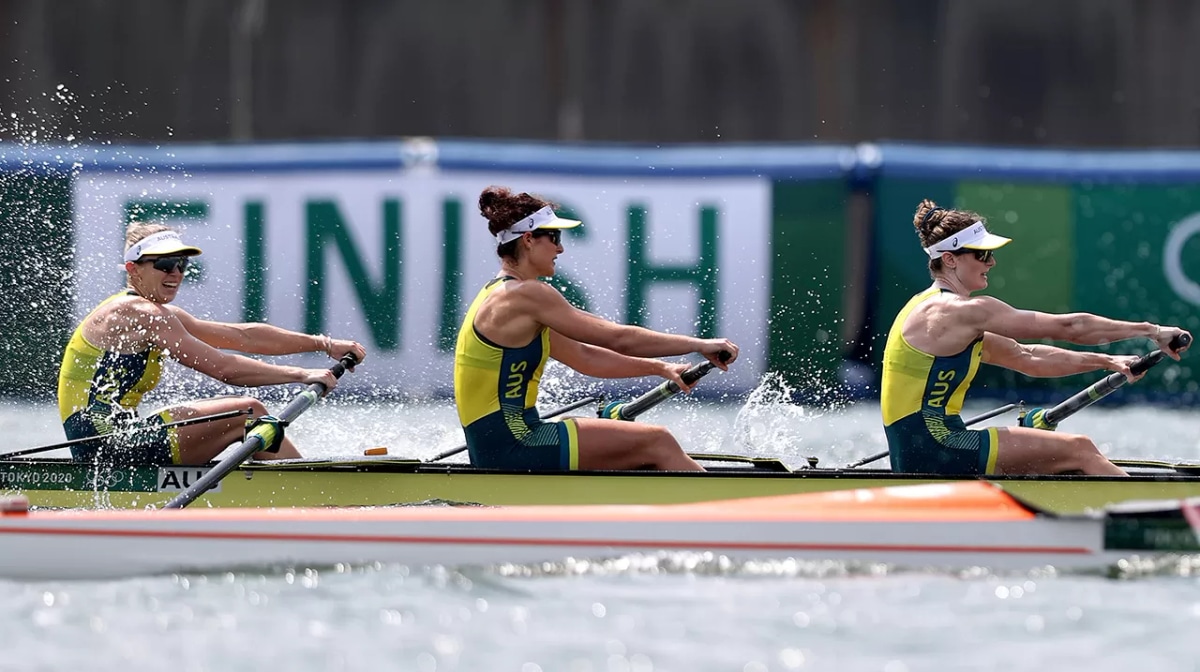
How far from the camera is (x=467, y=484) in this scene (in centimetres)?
645

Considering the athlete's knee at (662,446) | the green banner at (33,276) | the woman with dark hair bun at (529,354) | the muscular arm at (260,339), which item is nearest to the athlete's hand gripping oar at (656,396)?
the woman with dark hair bun at (529,354)

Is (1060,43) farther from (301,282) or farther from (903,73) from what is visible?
(301,282)

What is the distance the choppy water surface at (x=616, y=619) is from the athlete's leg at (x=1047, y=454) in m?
1.04

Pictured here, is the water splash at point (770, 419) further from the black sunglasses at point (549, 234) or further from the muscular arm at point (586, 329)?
the black sunglasses at point (549, 234)

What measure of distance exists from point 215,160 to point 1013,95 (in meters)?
6.99

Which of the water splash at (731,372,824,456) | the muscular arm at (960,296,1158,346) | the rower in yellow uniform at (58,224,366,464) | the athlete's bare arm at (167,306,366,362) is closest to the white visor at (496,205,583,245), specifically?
the rower in yellow uniform at (58,224,366,464)

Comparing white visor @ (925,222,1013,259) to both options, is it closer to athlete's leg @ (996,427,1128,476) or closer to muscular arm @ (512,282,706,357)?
athlete's leg @ (996,427,1128,476)

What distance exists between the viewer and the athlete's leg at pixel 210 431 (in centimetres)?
677

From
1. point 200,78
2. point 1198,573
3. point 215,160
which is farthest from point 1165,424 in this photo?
Result: point 200,78

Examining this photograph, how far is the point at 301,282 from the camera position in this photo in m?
11.0

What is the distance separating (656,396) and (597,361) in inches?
21.0

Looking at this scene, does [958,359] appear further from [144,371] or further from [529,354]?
[144,371]

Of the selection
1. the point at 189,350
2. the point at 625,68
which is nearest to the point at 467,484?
the point at 189,350

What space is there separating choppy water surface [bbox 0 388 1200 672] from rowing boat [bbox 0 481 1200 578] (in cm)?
6
